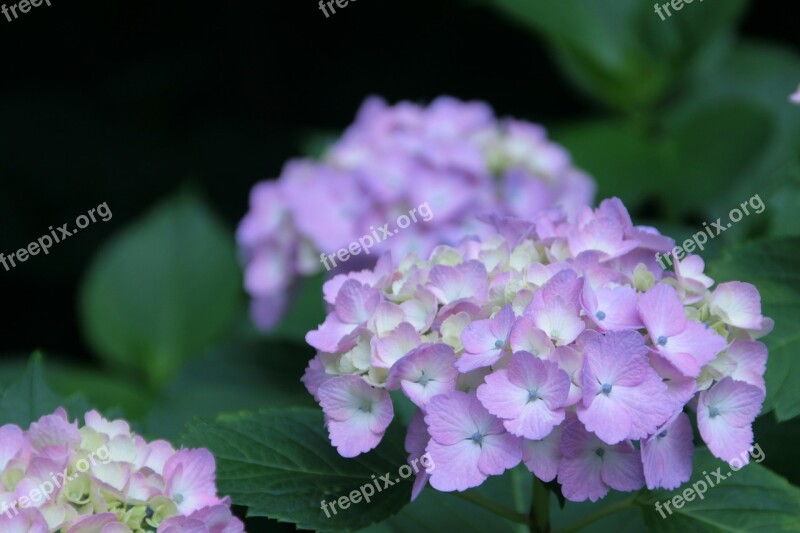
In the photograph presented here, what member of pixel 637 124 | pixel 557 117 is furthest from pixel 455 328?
pixel 557 117

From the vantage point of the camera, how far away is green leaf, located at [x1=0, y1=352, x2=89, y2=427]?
913mm

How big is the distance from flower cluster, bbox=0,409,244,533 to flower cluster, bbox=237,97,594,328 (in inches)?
25.1

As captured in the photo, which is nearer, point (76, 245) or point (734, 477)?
point (734, 477)

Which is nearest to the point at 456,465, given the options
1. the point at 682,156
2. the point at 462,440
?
the point at 462,440

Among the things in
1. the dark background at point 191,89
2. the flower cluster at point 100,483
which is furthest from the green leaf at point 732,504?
the dark background at point 191,89

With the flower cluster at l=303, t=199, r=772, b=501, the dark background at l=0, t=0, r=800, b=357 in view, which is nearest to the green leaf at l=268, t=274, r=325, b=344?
the flower cluster at l=303, t=199, r=772, b=501

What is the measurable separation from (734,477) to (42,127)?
2.41 m

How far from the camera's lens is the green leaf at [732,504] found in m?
0.80

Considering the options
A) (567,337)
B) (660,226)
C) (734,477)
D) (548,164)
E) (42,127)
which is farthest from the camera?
(42,127)

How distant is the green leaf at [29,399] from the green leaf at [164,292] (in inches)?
39.5

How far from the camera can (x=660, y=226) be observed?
4.45 feet

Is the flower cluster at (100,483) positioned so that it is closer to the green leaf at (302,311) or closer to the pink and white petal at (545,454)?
the pink and white petal at (545,454)

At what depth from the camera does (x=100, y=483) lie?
2.47 feet

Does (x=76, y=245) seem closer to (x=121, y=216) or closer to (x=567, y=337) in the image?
(x=121, y=216)
